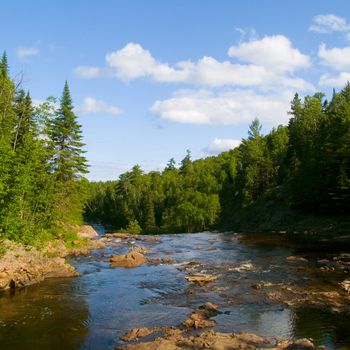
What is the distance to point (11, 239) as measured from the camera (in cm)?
3259

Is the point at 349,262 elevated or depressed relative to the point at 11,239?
depressed

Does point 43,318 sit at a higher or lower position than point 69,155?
lower

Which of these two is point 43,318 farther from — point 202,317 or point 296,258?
point 296,258

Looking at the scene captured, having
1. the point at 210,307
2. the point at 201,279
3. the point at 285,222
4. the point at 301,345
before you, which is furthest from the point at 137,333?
the point at 285,222

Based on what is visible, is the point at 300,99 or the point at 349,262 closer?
the point at 349,262

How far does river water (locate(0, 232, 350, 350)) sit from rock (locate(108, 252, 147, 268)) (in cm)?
117

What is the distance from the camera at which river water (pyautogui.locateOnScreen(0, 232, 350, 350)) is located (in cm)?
1983

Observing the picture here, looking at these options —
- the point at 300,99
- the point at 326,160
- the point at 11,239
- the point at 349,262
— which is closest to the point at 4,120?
the point at 11,239

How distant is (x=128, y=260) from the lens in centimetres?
4125

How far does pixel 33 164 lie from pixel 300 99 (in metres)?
89.4

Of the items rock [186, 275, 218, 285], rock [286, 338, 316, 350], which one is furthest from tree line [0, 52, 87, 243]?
rock [286, 338, 316, 350]

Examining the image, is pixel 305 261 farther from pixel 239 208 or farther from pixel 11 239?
pixel 239 208

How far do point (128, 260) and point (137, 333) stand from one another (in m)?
21.5

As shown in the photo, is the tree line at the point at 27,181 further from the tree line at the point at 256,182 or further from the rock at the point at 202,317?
the tree line at the point at 256,182
